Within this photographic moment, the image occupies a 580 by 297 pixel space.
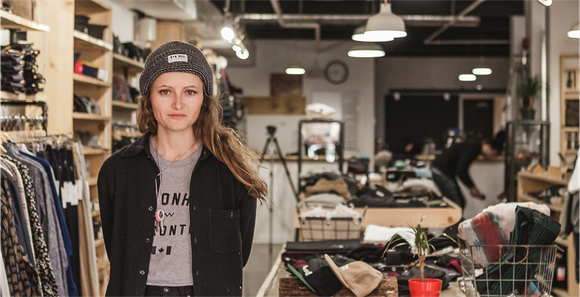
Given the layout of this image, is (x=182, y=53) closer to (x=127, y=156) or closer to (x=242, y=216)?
(x=127, y=156)

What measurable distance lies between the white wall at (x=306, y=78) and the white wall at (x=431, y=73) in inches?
119

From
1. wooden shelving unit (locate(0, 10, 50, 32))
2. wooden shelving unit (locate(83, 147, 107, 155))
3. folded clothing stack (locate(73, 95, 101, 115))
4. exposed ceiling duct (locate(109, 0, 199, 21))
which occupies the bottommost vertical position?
wooden shelving unit (locate(83, 147, 107, 155))

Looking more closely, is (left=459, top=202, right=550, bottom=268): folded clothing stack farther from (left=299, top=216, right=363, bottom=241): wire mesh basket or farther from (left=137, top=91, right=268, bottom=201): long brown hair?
(left=299, top=216, right=363, bottom=241): wire mesh basket

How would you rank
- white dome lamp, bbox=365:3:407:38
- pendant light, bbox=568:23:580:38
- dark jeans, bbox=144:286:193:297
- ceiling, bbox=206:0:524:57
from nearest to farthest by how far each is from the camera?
dark jeans, bbox=144:286:193:297 < white dome lamp, bbox=365:3:407:38 < pendant light, bbox=568:23:580:38 < ceiling, bbox=206:0:524:57

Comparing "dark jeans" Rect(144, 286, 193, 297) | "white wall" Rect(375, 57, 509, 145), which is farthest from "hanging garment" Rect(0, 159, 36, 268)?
"white wall" Rect(375, 57, 509, 145)

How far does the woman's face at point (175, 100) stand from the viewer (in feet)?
6.11

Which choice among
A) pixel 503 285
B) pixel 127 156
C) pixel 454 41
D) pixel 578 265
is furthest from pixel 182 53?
pixel 454 41

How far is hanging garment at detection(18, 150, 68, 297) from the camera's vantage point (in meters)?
3.25

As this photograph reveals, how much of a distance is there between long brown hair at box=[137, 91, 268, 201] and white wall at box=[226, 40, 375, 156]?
462 inches

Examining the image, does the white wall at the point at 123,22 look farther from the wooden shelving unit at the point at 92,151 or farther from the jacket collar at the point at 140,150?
the jacket collar at the point at 140,150

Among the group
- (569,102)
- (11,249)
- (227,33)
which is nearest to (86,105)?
(227,33)

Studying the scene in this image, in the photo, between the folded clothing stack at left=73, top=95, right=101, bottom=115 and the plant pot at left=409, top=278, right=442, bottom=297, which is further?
the folded clothing stack at left=73, top=95, right=101, bottom=115

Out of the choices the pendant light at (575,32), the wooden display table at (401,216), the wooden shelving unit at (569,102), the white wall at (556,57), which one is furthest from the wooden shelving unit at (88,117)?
the wooden shelving unit at (569,102)

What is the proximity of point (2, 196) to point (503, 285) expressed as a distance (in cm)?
214
